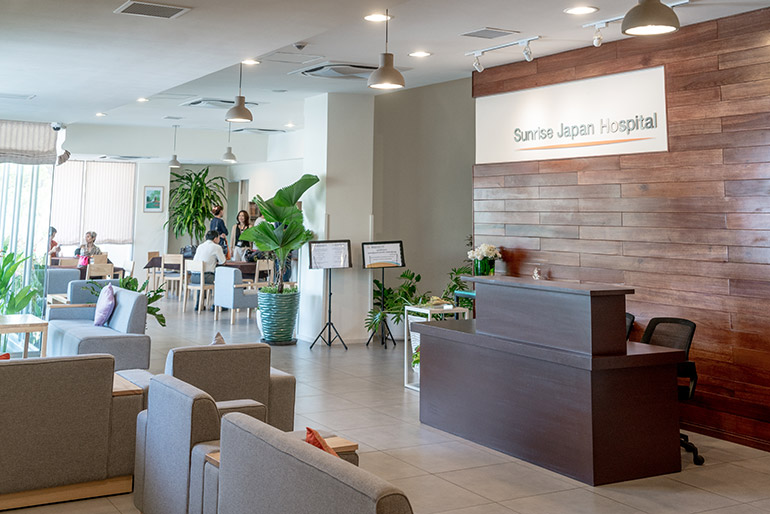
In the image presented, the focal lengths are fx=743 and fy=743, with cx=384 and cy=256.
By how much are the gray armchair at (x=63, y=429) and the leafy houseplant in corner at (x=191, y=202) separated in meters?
12.4

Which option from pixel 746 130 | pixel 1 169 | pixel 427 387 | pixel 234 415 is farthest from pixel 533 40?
pixel 1 169

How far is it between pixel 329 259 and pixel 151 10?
5.36 m

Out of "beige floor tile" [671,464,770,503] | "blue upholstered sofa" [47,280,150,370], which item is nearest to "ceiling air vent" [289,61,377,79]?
"blue upholstered sofa" [47,280,150,370]

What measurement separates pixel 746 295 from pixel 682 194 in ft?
3.15

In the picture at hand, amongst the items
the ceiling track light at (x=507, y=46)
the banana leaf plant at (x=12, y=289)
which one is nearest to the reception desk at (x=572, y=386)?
the ceiling track light at (x=507, y=46)

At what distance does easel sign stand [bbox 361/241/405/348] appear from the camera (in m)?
9.72

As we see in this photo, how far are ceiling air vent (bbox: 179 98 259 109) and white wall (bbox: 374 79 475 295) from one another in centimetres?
212

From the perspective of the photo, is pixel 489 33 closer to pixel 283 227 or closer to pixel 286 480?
pixel 283 227

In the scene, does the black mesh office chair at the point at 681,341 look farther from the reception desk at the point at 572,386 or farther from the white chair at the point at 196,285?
the white chair at the point at 196,285

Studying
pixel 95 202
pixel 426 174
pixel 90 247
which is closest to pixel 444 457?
pixel 426 174

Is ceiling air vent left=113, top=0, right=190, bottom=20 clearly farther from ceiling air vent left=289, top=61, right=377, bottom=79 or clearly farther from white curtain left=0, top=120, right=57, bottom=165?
white curtain left=0, top=120, right=57, bottom=165

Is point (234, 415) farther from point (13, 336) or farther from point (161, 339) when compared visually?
point (161, 339)

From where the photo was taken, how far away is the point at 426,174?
11.0 m

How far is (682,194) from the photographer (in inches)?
236
